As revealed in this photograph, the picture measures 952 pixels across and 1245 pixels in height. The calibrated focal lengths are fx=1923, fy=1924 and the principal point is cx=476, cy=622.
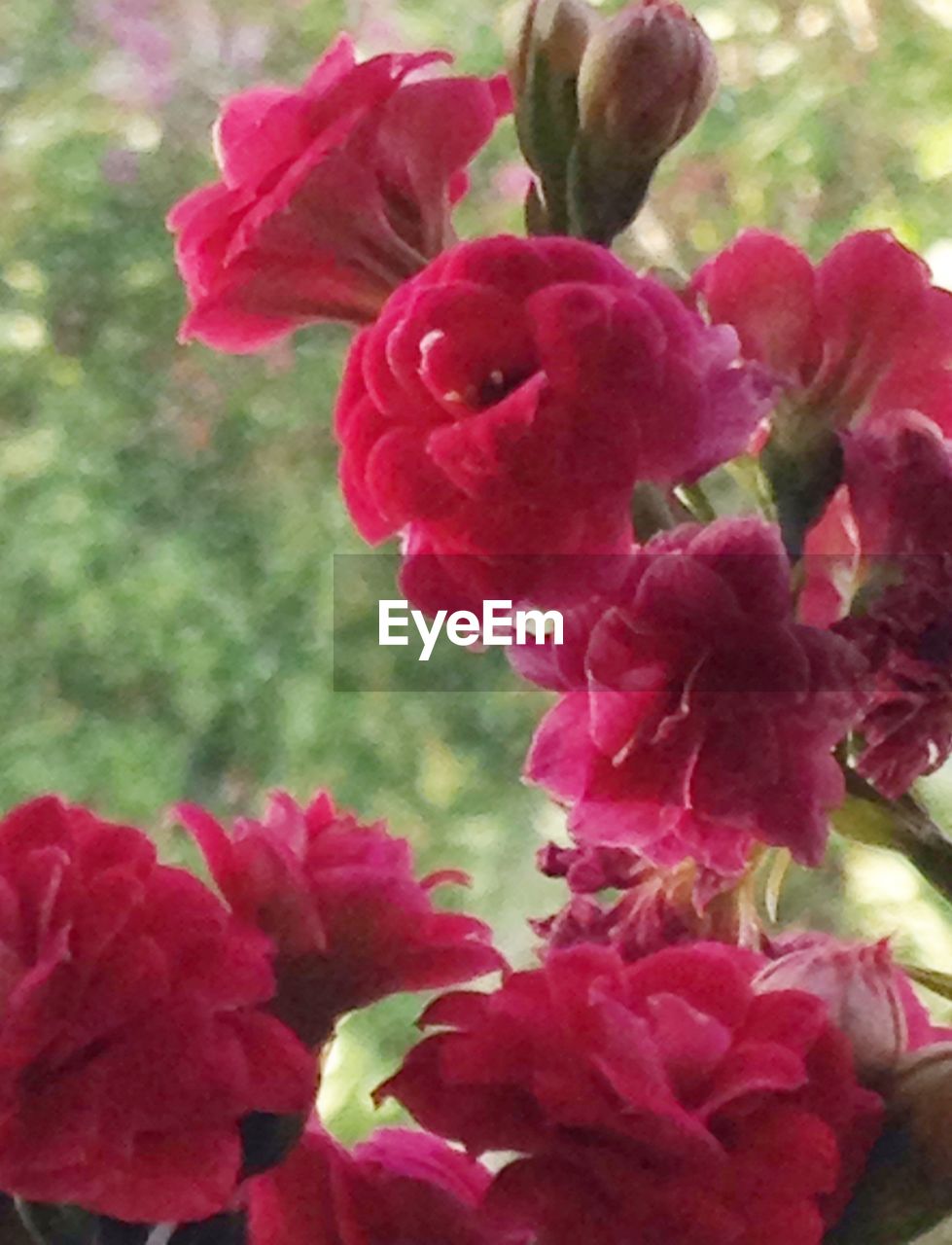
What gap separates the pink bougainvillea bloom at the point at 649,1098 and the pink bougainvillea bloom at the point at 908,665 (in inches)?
2.5

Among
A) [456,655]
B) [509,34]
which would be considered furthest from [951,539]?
[456,655]

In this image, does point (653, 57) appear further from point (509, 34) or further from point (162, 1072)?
point (162, 1072)

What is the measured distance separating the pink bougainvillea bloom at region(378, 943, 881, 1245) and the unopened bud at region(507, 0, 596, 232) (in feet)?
0.64

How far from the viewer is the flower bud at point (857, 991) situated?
0.45m

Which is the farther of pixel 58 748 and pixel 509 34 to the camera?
pixel 58 748

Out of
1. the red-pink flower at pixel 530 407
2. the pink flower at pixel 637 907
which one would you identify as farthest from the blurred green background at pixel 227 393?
the red-pink flower at pixel 530 407

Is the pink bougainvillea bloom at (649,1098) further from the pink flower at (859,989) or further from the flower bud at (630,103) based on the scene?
the flower bud at (630,103)

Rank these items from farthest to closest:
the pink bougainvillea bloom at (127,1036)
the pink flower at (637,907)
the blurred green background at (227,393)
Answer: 1. the blurred green background at (227,393)
2. the pink flower at (637,907)
3. the pink bougainvillea bloom at (127,1036)

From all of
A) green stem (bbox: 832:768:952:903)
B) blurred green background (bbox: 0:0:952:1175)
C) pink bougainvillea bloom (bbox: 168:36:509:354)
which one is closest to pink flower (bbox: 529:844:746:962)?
green stem (bbox: 832:768:952:903)

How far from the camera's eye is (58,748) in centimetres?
101

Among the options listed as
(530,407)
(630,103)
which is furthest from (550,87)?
(530,407)

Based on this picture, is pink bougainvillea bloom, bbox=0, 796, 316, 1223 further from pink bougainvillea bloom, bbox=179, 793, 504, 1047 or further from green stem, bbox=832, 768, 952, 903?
green stem, bbox=832, 768, 952, 903

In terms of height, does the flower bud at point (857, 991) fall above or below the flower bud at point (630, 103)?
below

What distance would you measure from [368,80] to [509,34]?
5 centimetres
